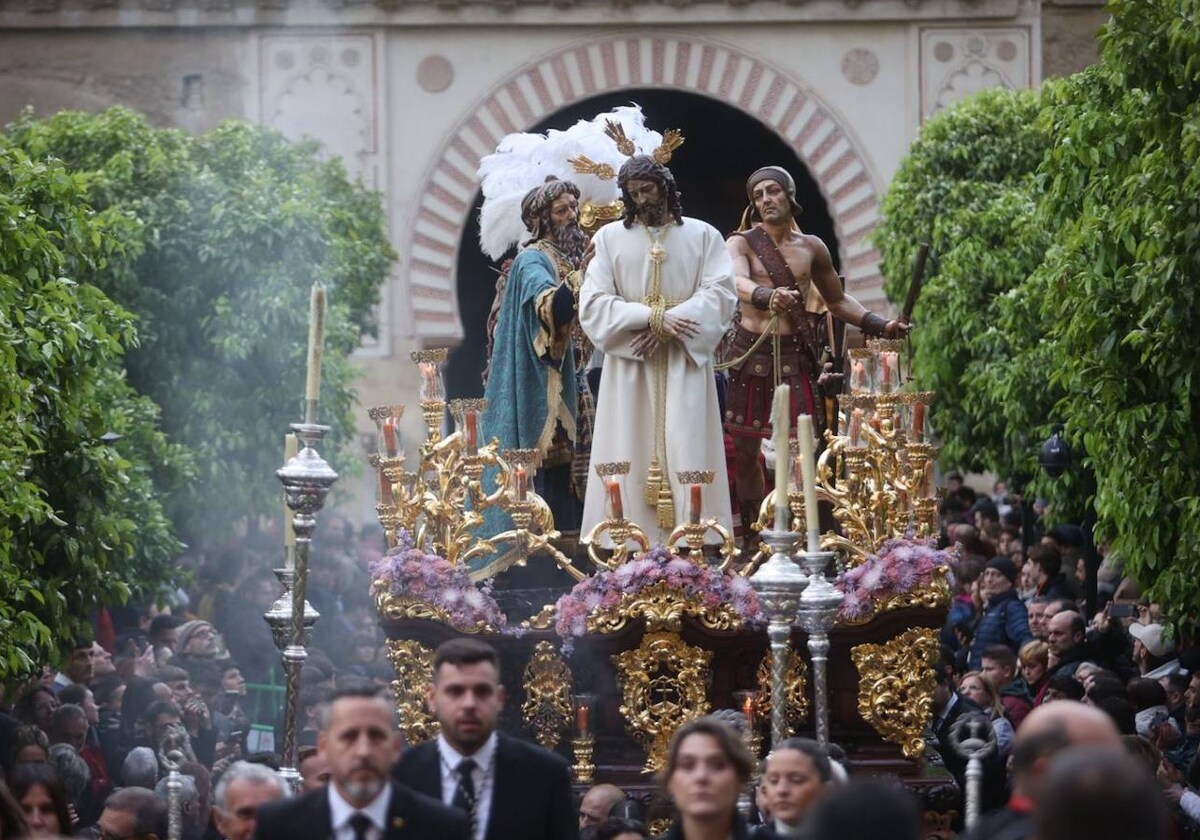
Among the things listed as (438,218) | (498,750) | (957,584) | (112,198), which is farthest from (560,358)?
(438,218)

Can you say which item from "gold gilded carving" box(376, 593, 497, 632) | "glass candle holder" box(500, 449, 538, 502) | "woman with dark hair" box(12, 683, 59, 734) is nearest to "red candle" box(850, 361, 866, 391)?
"glass candle holder" box(500, 449, 538, 502)

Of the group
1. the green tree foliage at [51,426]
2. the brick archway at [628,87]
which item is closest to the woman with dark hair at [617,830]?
the green tree foliage at [51,426]

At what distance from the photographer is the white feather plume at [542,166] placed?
1234cm

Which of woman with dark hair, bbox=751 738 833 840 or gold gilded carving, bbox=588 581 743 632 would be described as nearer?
woman with dark hair, bbox=751 738 833 840

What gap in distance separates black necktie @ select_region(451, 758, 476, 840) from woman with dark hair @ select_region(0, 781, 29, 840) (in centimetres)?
106

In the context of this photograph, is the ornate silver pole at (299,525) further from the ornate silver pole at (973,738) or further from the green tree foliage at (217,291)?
the green tree foliage at (217,291)

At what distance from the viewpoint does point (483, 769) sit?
6770mm

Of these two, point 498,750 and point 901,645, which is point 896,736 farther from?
point 498,750

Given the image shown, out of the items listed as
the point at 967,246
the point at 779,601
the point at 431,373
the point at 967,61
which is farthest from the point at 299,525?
the point at 967,61

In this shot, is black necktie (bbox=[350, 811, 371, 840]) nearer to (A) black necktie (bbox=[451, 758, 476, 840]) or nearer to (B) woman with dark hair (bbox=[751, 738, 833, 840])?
(A) black necktie (bbox=[451, 758, 476, 840])

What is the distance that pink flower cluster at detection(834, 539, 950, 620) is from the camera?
1016cm

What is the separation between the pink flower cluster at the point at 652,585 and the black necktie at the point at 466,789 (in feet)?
10.8

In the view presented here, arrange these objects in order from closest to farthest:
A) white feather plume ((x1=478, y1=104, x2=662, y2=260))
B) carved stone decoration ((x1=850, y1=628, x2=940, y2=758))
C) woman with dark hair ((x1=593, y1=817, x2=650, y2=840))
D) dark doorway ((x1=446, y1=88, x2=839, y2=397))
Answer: woman with dark hair ((x1=593, y1=817, x2=650, y2=840))
carved stone decoration ((x1=850, y1=628, x2=940, y2=758))
white feather plume ((x1=478, y1=104, x2=662, y2=260))
dark doorway ((x1=446, y1=88, x2=839, y2=397))

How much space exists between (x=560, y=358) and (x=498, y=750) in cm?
481
